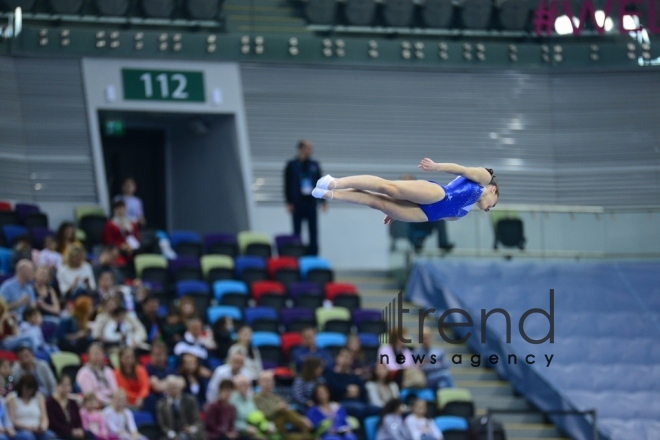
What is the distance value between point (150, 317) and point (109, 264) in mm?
879

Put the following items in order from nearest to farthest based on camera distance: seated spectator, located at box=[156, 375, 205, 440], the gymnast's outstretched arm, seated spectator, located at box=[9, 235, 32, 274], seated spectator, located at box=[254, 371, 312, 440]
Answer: the gymnast's outstretched arm, seated spectator, located at box=[156, 375, 205, 440], seated spectator, located at box=[254, 371, 312, 440], seated spectator, located at box=[9, 235, 32, 274]

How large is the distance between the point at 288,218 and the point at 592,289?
161 inches

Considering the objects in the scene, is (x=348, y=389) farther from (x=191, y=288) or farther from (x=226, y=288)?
(x=191, y=288)

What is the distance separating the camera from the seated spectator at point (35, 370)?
33.9 ft

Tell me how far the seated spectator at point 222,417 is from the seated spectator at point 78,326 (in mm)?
1467

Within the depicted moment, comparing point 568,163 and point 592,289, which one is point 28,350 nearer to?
point 592,289

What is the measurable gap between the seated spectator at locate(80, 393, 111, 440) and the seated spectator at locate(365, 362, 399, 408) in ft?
8.74

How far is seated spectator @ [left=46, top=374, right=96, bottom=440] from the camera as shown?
10188 millimetres

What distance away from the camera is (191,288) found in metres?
12.7

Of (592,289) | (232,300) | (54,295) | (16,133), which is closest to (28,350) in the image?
(54,295)

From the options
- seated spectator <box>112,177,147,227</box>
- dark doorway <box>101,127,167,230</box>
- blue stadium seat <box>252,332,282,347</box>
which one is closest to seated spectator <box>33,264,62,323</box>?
blue stadium seat <box>252,332,282,347</box>

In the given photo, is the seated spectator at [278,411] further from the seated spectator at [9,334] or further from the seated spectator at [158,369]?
the seated spectator at [9,334]

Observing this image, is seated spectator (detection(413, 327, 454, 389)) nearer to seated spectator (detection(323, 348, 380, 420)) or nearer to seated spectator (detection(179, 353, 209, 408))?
seated spectator (detection(323, 348, 380, 420))

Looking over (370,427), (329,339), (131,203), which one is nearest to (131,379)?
(370,427)
